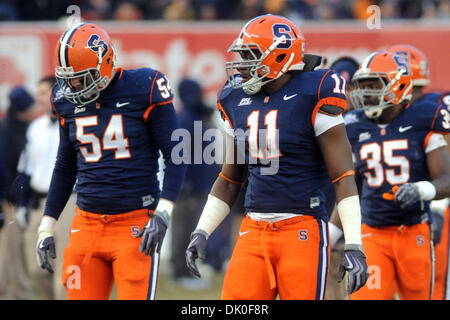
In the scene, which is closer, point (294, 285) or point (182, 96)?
point (294, 285)

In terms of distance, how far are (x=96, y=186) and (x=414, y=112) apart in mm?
1918

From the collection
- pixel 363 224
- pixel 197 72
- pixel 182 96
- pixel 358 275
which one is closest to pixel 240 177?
pixel 358 275

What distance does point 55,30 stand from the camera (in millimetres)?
9438

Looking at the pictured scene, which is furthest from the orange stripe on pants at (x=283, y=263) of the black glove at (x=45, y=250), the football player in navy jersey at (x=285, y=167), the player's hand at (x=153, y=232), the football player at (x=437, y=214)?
the football player at (x=437, y=214)

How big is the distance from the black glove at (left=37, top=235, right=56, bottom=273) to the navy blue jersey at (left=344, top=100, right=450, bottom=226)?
1854 mm

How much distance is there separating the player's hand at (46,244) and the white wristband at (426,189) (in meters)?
1.94

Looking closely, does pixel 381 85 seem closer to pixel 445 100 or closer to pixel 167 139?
pixel 445 100

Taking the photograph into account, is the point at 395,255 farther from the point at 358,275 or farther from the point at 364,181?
the point at 358,275

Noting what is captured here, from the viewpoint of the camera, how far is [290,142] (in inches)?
142

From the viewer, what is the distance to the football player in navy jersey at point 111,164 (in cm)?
400

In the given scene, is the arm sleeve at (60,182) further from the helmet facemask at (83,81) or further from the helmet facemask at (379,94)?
the helmet facemask at (379,94)

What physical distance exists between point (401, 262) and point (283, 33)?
5.46 ft

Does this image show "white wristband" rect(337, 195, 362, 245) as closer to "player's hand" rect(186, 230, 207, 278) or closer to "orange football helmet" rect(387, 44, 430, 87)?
"player's hand" rect(186, 230, 207, 278)

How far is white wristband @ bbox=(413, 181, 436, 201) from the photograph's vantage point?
4137mm
